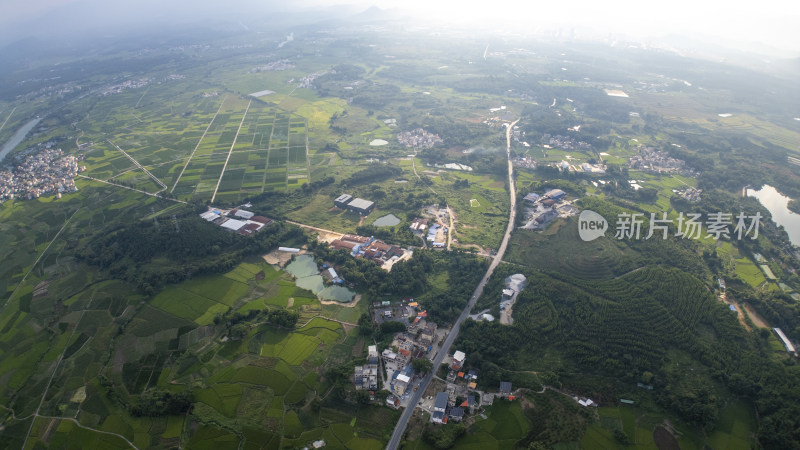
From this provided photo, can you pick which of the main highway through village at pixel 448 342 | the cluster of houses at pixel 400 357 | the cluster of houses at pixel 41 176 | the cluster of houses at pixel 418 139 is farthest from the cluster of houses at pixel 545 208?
the cluster of houses at pixel 41 176

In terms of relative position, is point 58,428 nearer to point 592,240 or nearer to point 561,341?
point 561,341

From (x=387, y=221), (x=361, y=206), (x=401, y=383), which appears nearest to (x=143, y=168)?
(x=361, y=206)

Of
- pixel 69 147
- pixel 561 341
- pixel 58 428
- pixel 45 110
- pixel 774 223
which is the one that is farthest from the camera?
pixel 45 110

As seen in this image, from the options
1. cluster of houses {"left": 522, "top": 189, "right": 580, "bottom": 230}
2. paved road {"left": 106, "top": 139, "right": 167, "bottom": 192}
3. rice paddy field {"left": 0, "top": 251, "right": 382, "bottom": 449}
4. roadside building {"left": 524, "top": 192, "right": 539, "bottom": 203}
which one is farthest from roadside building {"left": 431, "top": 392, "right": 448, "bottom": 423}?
paved road {"left": 106, "top": 139, "right": 167, "bottom": 192}

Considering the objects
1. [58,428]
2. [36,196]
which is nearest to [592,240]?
[58,428]

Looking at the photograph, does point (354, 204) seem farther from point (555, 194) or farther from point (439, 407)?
point (439, 407)

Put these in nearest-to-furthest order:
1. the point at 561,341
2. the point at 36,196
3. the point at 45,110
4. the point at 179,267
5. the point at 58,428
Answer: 1. the point at 58,428
2. the point at 561,341
3. the point at 179,267
4. the point at 36,196
5. the point at 45,110
